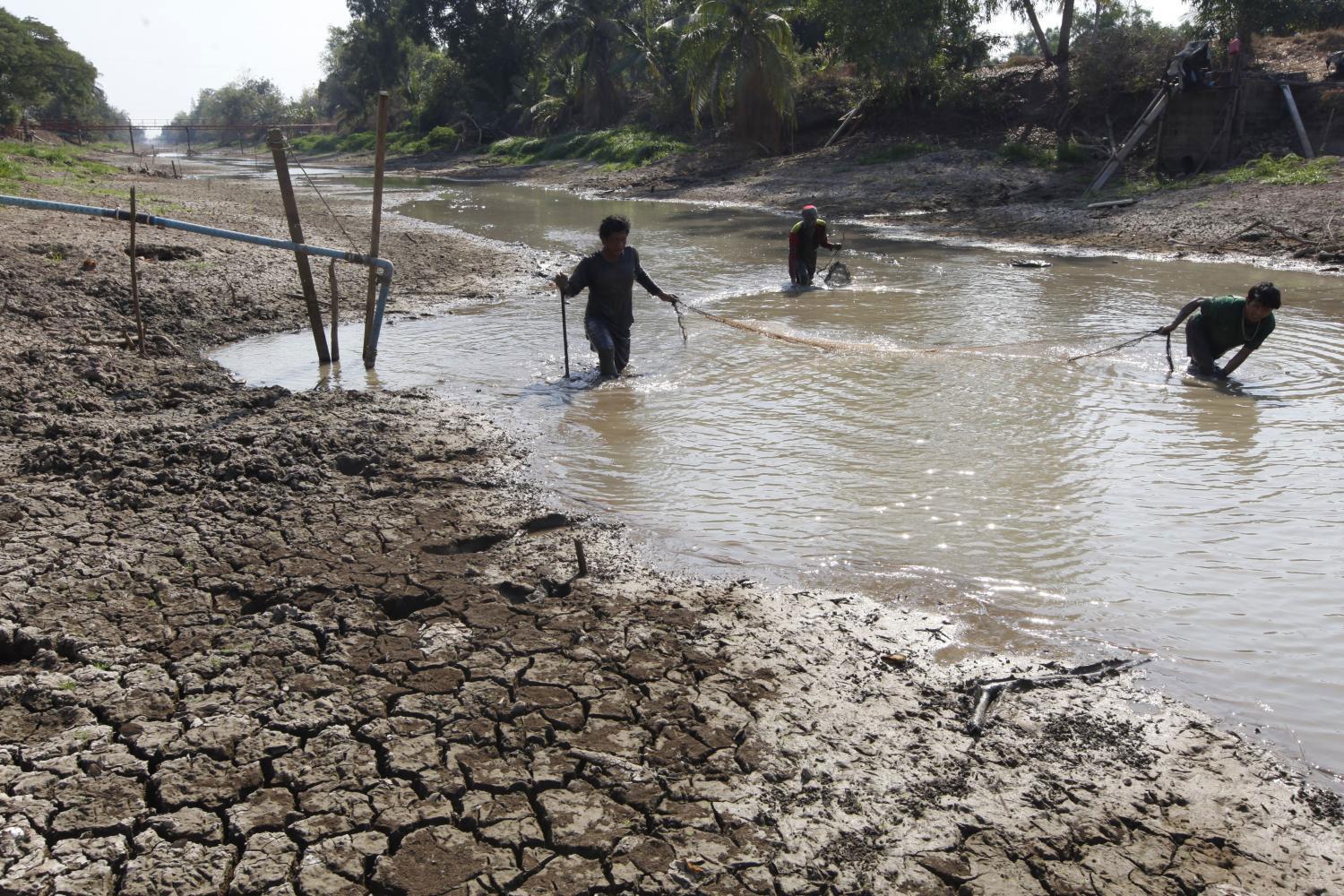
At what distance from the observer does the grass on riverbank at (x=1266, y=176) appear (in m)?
16.6

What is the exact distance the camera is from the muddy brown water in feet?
14.6

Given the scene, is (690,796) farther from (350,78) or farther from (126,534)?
(350,78)

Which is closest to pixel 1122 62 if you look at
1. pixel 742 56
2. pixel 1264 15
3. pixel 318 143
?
pixel 1264 15

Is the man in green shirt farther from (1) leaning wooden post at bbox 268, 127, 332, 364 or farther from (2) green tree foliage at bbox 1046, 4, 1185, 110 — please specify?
(2) green tree foliage at bbox 1046, 4, 1185, 110

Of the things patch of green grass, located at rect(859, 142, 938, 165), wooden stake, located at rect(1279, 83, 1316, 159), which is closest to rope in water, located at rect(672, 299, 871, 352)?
wooden stake, located at rect(1279, 83, 1316, 159)

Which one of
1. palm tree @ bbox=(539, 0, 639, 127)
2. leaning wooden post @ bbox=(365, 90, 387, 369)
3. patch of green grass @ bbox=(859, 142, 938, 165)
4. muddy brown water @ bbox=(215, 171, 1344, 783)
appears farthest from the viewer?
palm tree @ bbox=(539, 0, 639, 127)

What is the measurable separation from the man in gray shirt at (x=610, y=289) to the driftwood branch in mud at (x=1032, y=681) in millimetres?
5316

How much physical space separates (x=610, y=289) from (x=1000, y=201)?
14.9m

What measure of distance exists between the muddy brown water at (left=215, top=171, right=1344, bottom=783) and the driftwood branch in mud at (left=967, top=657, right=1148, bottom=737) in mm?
127

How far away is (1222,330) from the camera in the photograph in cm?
834

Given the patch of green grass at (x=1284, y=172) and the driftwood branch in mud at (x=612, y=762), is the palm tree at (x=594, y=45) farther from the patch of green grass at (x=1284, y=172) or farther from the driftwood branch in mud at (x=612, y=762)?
the driftwood branch in mud at (x=612, y=762)

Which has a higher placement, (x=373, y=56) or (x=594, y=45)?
(x=373, y=56)

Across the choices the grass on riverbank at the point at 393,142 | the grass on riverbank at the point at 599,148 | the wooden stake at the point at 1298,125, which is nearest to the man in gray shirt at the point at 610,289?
the wooden stake at the point at 1298,125

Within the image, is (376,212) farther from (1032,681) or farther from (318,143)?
(318,143)
